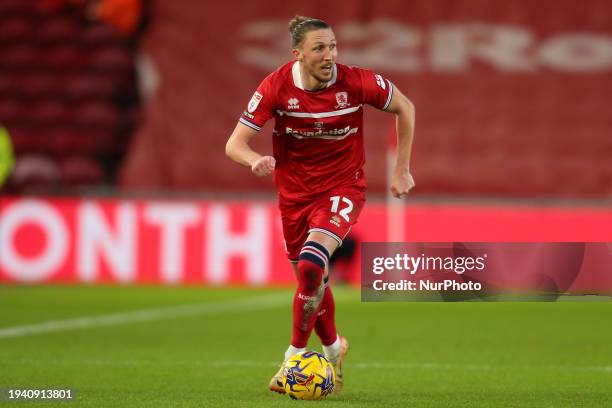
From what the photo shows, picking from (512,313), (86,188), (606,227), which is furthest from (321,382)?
(86,188)

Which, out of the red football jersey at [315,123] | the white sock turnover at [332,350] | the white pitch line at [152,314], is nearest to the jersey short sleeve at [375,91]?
the red football jersey at [315,123]

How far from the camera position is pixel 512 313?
40.0 ft

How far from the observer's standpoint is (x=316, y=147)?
632 centimetres

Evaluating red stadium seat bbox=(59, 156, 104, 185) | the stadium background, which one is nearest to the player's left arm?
the stadium background

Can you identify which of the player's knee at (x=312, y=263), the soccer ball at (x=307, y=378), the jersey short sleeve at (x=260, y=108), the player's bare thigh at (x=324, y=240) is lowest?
the soccer ball at (x=307, y=378)

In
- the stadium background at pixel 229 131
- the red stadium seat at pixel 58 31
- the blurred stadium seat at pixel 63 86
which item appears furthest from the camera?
the red stadium seat at pixel 58 31

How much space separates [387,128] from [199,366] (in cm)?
1131

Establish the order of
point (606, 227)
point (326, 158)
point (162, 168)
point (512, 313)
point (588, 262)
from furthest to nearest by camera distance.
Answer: point (162, 168) < point (606, 227) < point (512, 313) < point (326, 158) < point (588, 262)

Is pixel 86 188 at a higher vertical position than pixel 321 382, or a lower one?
higher

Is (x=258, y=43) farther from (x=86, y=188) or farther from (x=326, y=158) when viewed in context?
(x=326, y=158)

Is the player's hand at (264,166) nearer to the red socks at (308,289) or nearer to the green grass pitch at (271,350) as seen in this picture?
the red socks at (308,289)

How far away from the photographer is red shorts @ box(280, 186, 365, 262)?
6176mm

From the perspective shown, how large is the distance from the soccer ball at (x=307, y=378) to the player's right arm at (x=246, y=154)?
1014mm

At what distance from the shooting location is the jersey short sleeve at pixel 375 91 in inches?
245
